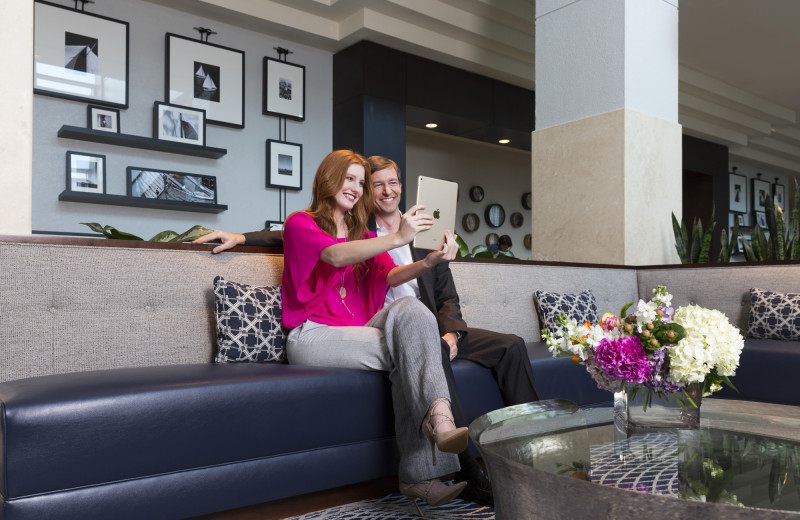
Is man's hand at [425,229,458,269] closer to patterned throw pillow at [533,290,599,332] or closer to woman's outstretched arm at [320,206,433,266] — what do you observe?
woman's outstretched arm at [320,206,433,266]

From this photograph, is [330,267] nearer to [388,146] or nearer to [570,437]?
[570,437]

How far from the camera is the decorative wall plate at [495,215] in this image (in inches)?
320

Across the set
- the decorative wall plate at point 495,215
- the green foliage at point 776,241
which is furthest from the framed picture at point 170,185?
the decorative wall plate at point 495,215

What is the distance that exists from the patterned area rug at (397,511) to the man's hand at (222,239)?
94 cm

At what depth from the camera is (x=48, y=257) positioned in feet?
6.10

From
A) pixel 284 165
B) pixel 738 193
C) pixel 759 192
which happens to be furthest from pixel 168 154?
pixel 759 192

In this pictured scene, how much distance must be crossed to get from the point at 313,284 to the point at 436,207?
496 millimetres

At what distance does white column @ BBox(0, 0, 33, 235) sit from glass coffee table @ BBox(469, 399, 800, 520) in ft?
5.43

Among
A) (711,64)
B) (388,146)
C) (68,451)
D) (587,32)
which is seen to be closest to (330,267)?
(68,451)

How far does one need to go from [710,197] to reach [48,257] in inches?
352

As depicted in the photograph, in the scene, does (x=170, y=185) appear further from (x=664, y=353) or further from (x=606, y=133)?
(x=664, y=353)

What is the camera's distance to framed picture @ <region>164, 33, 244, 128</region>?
4.81 meters

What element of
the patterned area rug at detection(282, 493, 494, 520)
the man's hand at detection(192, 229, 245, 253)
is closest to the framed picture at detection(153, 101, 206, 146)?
the man's hand at detection(192, 229, 245, 253)

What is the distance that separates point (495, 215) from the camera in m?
→ 8.23
